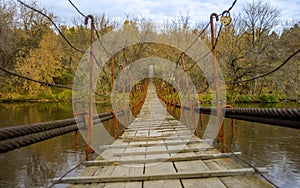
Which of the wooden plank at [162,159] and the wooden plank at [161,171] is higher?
the wooden plank at [162,159]

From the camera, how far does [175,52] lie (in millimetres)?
13562

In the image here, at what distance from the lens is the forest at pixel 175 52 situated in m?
11.8

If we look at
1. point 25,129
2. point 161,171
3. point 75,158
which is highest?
point 25,129

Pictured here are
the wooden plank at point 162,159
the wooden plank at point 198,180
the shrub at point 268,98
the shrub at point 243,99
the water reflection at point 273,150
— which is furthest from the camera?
the shrub at point 243,99

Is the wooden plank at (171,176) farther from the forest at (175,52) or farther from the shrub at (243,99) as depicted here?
the shrub at (243,99)

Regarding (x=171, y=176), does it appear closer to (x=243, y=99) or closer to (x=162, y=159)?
(x=162, y=159)

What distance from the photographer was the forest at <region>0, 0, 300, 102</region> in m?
11.8

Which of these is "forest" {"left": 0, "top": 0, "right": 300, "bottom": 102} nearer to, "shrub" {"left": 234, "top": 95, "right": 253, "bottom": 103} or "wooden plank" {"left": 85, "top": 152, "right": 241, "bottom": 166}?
"shrub" {"left": 234, "top": 95, "right": 253, "bottom": 103}

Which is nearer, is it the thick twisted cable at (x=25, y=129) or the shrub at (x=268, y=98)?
the thick twisted cable at (x=25, y=129)

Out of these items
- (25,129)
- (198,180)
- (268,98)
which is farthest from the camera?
(268,98)

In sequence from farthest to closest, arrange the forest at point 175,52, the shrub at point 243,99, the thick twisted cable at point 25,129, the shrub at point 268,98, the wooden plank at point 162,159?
1. the shrub at point 243,99
2. the shrub at point 268,98
3. the forest at point 175,52
4. the wooden plank at point 162,159
5. the thick twisted cable at point 25,129

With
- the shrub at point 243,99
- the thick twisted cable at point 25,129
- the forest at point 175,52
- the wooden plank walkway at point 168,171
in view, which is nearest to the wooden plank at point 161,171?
the wooden plank walkway at point 168,171

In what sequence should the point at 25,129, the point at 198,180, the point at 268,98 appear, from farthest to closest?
the point at 268,98
the point at 198,180
the point at 25,129

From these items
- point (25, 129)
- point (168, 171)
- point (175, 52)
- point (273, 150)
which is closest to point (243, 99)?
point (175, 52)
